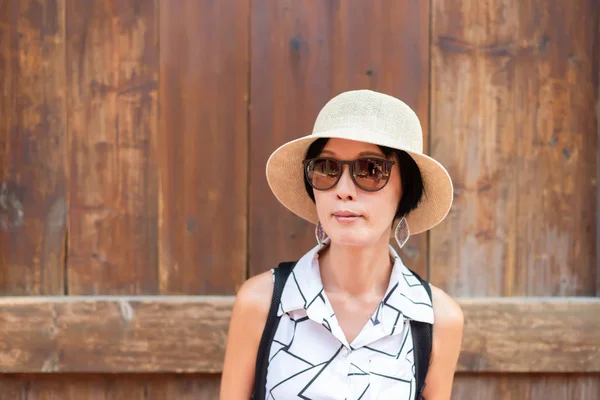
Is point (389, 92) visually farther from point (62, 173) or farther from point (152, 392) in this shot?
point (152, 392)

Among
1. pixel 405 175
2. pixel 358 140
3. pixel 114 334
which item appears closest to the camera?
pixel 358 140

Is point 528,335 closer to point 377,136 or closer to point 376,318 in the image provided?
point 376,318

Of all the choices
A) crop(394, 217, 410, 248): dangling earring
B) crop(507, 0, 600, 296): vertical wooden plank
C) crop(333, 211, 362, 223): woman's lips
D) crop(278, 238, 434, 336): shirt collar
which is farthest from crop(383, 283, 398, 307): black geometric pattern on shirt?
crop(507, 0, 600, 296): vertical wooden plank

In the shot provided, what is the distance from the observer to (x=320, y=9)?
210 centimetres

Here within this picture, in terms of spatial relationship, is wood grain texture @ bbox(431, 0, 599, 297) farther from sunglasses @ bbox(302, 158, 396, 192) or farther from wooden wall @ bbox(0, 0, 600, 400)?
sunglasses @ bbox(302, 158, 396, 192)

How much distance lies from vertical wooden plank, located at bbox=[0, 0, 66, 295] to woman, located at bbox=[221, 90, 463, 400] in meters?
0.87

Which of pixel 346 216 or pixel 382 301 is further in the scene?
pixel 382 301

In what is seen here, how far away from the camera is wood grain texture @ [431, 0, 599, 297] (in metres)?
2.14

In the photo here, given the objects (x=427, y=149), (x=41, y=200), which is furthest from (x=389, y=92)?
(x=41, y=200)

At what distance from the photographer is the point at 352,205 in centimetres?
142

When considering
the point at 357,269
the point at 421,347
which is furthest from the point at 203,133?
the point at 421,347

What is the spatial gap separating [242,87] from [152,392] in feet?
3.58

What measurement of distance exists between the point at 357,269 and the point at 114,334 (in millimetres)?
905

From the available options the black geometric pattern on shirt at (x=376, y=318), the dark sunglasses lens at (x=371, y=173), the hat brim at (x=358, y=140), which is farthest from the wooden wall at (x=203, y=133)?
the dark sunglasses lens at (x=371, y=173)
